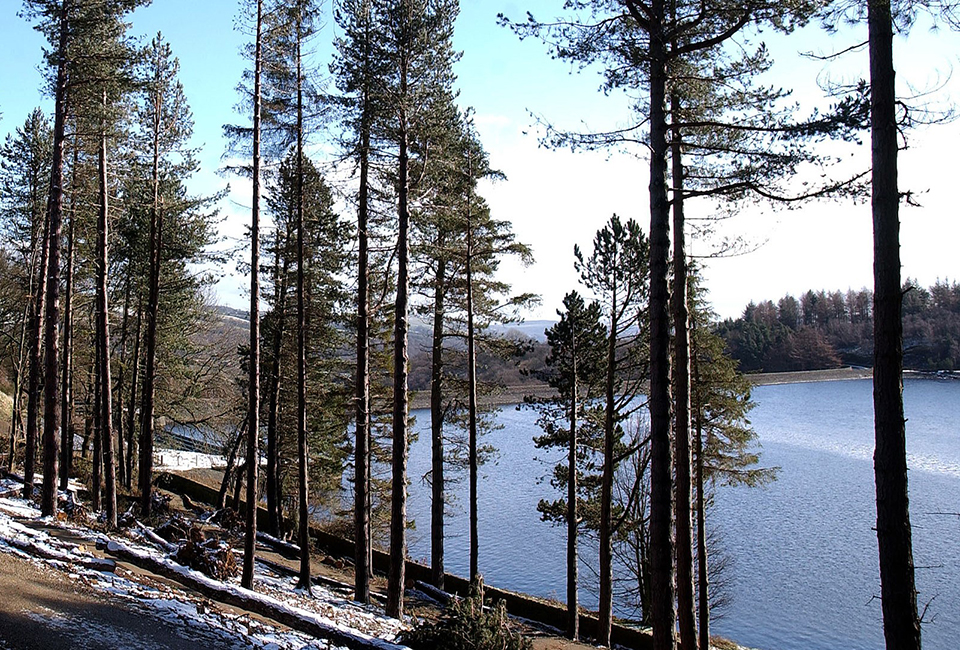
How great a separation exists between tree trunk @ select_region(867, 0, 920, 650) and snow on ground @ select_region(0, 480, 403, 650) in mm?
5150

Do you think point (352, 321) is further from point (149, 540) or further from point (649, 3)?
point (649, 3)

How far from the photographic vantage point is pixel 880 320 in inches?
234

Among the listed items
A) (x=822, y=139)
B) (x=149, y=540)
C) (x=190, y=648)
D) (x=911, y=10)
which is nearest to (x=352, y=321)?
(x=149, y=540)

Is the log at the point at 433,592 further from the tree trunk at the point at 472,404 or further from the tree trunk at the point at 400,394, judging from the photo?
the tree trunk at the point at 400,394

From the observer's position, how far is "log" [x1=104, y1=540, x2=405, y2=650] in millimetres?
7523

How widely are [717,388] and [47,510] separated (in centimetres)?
1393

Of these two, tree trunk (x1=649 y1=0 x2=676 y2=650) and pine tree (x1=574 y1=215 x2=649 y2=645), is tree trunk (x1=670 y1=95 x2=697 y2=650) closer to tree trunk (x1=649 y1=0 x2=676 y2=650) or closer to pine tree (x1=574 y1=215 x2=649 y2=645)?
tree trunk (x1=649 y1=0 x2=676 y2=650)

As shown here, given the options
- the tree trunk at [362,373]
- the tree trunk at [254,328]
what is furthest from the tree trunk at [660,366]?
the tree trunk at [254,328]

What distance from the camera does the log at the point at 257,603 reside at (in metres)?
7.52

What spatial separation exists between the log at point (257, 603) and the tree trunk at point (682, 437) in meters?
3.84

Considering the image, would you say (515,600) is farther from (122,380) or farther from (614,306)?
(122,380)

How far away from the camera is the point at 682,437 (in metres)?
8.97

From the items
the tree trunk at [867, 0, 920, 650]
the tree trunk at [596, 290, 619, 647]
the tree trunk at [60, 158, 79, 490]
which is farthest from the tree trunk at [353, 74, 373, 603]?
the tree trunk at [867, 0, 920, 650]

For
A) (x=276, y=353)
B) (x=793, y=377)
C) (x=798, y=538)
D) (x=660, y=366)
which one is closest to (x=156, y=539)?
(x=276, y=353)
